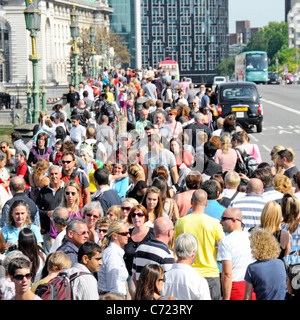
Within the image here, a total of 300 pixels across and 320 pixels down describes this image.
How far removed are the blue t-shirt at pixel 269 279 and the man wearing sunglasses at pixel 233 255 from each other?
901mm

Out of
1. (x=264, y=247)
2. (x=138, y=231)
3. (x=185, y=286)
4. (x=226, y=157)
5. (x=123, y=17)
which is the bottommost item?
(x=185, y=286)

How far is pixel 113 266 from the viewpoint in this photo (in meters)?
7.80

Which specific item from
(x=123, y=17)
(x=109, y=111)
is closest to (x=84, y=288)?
(x=109, y=111)

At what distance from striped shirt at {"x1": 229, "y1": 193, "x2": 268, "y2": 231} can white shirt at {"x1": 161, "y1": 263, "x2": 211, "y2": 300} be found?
7.95ft

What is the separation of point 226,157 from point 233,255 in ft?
17.2

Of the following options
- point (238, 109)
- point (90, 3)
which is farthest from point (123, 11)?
point (238, 109)

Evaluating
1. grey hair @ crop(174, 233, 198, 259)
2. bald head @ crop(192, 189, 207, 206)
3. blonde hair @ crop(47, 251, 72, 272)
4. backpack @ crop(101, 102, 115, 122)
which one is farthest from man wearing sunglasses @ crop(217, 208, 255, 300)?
backpack @ crop(101, 102, 115, 122)

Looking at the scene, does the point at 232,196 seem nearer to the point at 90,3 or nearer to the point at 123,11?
the point at 90,3

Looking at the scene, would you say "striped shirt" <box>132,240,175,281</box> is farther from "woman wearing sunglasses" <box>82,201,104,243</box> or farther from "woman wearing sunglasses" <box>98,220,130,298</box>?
"woman wearing sunglasses" <box>82,201,104,243</box>

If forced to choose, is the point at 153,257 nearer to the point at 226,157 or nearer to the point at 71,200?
the point at 71,200

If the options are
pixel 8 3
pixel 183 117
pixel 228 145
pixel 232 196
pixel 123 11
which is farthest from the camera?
pixel 123 11

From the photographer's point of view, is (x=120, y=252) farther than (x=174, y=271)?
Yes

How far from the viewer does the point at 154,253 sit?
7750 millimetres
